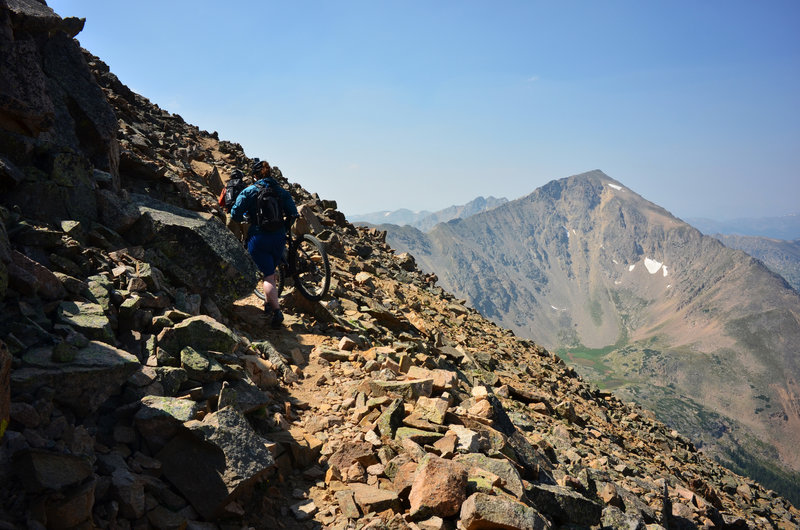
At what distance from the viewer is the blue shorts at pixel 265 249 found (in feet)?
37.7

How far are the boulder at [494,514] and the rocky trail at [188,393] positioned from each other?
24 mm

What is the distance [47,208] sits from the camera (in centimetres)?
796

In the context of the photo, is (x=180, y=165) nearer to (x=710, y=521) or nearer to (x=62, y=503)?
(x=62, y=503)

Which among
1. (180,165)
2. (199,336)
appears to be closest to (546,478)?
(199,336)

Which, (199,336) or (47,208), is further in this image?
(47,208)

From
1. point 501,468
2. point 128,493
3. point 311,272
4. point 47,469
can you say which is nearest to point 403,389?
point 501,468

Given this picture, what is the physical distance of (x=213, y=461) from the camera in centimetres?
553

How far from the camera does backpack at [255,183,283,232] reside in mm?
11383

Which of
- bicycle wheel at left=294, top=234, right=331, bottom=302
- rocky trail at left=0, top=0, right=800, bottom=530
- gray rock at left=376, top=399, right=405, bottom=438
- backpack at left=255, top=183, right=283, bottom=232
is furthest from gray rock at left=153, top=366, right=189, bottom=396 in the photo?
bicycle wheel at left=294, top=234, right=331, bottom=302

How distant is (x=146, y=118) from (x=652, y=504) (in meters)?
31.0

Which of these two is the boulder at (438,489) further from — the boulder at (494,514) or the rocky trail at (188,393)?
the boulder at (494,514)

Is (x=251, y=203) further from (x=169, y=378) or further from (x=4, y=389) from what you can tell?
(x=4, y=389)

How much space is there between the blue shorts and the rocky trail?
2.96 feet

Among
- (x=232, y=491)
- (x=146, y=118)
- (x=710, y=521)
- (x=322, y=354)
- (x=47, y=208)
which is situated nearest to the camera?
(x=232, y=491)
